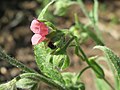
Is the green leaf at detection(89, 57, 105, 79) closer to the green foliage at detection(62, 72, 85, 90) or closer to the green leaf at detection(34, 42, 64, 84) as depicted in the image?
the green foliage at detection(62, 72, 85, 90)

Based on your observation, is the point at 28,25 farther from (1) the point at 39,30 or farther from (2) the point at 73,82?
(1) the point at 39,30

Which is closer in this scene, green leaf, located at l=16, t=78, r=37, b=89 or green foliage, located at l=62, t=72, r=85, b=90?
green leaf, located at l=16, t=78, r=37, b=89

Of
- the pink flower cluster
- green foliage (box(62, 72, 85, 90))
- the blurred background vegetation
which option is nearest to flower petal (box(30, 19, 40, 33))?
the pink flower cluster

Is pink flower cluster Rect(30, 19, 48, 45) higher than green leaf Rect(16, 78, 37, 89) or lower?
higher

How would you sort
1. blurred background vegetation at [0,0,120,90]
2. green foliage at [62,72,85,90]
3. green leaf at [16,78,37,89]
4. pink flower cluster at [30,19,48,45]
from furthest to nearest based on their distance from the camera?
blurred background vegetation at [0,0,120,90]
green foliage at [62,72,85,90]
green leaf at [16,78,37,89]
pink flower cluster at [30,19,48,45]

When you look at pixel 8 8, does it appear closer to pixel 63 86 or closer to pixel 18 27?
pixel 18 27

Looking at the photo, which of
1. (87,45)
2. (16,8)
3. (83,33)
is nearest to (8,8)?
(16,8)
